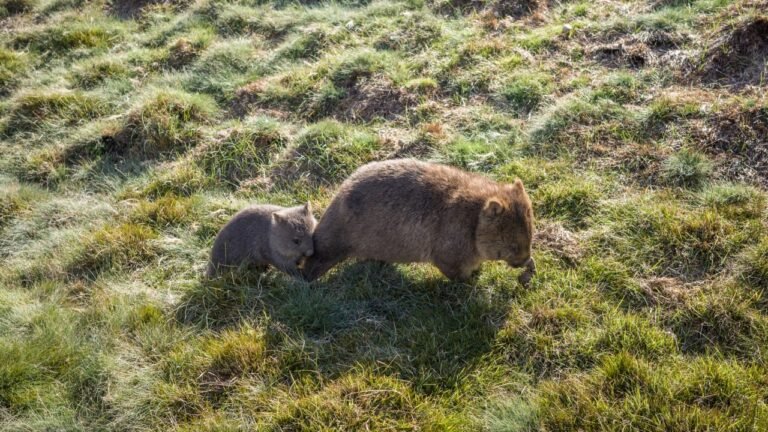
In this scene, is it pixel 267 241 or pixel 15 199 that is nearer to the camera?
pixel 267 241

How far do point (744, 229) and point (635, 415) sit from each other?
2069 millimetres

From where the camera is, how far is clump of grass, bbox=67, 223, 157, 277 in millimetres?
5344

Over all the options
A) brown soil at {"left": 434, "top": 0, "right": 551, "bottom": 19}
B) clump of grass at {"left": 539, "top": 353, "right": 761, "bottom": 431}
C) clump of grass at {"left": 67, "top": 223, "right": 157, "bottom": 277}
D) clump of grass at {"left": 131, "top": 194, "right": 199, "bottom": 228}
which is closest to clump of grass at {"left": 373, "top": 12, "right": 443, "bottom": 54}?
brown soil at {"left": 434, "top": 0, "right": 551, "bottom": 19}

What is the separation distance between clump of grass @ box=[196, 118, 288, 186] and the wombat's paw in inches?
122

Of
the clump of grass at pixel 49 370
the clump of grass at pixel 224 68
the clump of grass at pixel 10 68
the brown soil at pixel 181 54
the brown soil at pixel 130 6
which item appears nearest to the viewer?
the clump of grass at pixel 49 370

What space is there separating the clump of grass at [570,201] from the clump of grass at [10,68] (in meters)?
7.77

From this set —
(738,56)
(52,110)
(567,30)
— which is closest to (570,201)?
(738,56)

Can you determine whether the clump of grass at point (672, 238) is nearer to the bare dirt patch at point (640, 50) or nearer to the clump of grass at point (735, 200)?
the clump of grass at point (735, 200)

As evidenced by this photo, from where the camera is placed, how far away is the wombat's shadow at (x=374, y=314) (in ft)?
13.2

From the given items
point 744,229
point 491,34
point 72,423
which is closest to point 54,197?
point 72,423

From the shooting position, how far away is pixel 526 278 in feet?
15.0

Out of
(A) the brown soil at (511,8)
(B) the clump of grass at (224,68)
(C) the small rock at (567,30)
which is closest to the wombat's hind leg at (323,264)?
(B) the clump of grass at (224,68)

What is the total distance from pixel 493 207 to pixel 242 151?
3.29 m

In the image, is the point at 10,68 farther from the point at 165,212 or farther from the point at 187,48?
the point at 165,212
